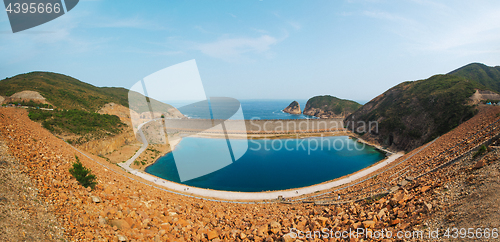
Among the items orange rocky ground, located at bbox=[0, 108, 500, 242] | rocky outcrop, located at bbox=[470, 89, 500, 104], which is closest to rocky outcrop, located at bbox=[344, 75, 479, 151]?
rocky outcrop, located at bbox=[470, 89, 500, 104]

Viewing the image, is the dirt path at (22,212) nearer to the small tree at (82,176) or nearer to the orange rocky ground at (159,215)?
the orange rocky ground at (159,215)

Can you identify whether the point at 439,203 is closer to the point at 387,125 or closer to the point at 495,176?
the point at 495,176

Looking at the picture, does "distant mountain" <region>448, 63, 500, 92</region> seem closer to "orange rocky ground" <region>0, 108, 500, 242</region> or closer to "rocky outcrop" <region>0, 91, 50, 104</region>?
"orange rocky ground" <region>0, 108, 500, 242</region>

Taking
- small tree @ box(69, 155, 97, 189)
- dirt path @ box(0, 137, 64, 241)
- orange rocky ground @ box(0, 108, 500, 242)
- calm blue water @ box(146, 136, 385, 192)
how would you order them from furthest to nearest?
calm blue water @ box(146, 136, 385, 192) < small tree @ box(69, 155, 97, 189) < orange rocky ground @ box(0, 108, 500, 242) < dirt path @ box(0, 137, 64, 241)

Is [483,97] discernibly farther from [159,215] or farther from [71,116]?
[71,116]

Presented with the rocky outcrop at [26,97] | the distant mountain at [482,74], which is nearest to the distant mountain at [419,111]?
the distant mountain at [482,74]

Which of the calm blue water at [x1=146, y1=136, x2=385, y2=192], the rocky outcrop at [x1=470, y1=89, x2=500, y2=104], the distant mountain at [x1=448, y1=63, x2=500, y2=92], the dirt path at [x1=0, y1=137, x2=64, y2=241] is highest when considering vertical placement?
the distant mountain at [x1=448, y1=63, x2=500, y2=92]

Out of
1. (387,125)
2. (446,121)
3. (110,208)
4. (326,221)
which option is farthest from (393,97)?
(110,208)
